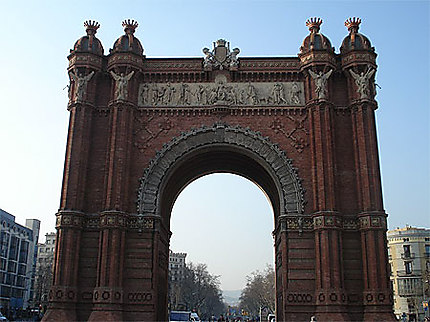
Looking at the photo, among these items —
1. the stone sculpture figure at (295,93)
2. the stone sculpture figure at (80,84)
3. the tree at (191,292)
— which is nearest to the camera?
the stone sculpture figure at (80,84)

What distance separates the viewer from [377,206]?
24.0 m

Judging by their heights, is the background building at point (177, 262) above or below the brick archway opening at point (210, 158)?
above

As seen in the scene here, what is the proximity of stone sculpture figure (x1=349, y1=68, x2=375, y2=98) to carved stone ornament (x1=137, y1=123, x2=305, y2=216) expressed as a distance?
17.1ft

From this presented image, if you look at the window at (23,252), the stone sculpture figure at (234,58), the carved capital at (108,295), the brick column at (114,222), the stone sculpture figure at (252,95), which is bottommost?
the carved capital at (108,295)

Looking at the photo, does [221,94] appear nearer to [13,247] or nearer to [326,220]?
[326,220]

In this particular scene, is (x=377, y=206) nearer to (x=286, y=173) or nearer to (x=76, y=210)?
(x=286, y=173)

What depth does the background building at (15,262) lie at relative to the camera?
71875 mm

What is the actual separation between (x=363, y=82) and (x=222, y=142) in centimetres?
807

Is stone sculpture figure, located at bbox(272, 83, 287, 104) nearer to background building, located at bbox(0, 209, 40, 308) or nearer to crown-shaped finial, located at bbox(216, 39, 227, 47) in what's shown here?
crown-shaped finial, located at bbox(216, 39, 227, 47)

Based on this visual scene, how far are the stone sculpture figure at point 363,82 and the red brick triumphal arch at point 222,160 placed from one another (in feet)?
0.26

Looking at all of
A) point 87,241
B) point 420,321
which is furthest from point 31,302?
point 87,241

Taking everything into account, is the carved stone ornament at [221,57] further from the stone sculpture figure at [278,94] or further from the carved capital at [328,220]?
the carved capital at [328,220]

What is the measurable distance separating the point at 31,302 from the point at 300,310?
74083 mm

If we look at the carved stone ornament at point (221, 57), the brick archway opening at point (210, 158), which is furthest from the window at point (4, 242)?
the carved stone ornament at point (221, 57)
